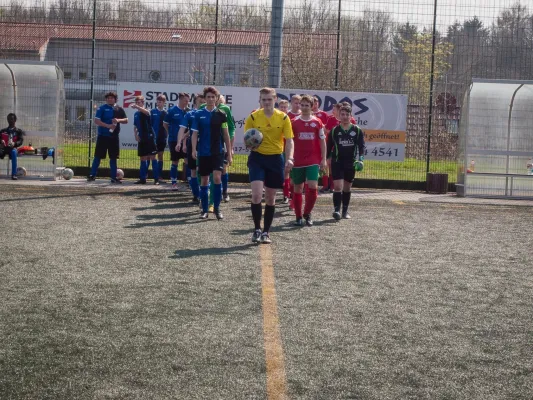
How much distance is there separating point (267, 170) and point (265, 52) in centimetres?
1062

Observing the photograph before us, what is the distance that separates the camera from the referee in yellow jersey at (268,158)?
11.8 metres

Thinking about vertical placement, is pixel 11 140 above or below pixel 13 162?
above

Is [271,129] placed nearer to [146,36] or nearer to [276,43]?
[276,43]

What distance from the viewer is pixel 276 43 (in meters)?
21.7

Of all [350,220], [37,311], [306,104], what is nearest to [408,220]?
[350,220]

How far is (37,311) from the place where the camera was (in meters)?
7.18

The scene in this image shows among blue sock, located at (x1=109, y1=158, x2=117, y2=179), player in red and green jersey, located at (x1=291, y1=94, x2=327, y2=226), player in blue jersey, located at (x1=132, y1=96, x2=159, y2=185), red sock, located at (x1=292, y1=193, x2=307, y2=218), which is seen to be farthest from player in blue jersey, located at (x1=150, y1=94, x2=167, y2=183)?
red sock, located at (x1=292, y1=193, x2=307, y2=218)

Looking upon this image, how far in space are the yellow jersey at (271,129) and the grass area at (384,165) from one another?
1017 centimetres

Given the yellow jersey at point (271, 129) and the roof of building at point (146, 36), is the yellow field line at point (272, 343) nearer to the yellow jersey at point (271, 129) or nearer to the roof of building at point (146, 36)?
the yellow jersey at point (271, 129)

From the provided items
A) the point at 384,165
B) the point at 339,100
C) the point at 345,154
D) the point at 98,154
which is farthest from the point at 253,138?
the point at 384,165

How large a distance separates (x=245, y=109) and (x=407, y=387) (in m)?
16.8

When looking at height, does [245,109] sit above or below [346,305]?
above

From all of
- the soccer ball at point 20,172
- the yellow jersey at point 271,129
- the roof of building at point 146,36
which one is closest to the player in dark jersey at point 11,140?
the soccer ball at point 20,172

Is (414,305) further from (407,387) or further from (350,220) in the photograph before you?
(350,220)
